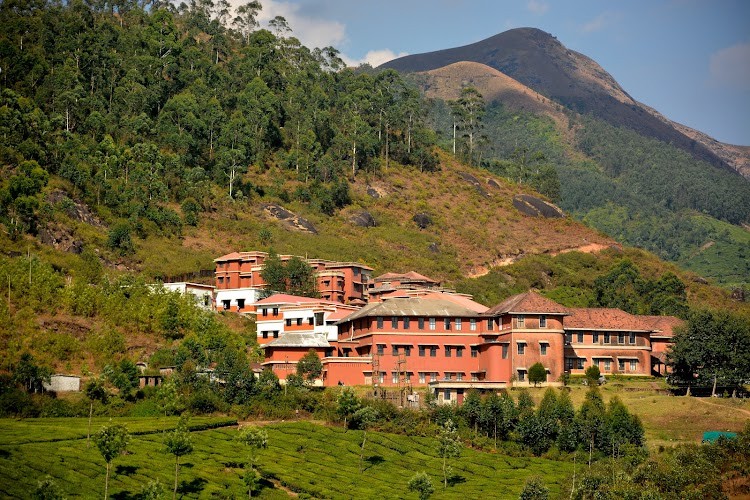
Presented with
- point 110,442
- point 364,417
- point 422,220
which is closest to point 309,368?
point 364,417

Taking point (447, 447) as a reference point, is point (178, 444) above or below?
above

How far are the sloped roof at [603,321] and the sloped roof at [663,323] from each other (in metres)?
1.60

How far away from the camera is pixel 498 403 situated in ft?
247

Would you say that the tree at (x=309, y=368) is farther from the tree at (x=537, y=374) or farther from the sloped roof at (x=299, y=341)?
the tree at (x=537, y=374)

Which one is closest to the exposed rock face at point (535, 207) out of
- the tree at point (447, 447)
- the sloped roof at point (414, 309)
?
the sloped roof at point (414, 309)

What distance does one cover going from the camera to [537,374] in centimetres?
8194

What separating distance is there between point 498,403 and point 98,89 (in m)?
71.8

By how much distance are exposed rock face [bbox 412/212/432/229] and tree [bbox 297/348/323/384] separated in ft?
195

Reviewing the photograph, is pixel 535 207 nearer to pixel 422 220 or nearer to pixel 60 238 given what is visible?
pixel 422 220

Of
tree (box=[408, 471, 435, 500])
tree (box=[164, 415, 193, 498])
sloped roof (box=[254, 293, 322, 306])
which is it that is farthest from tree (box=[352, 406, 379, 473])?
sloped roof (box=[254, 293, 322, 306])

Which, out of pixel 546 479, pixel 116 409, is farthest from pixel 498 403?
pixel 116 409

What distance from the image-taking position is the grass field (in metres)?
58.2

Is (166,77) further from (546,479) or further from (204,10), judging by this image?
(546,479)

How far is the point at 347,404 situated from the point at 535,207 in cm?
8399
